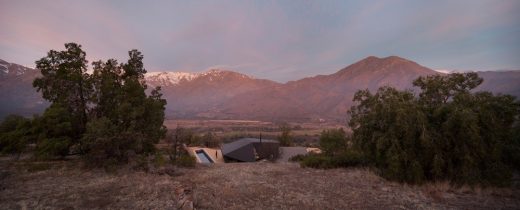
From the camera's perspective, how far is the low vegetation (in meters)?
13.9

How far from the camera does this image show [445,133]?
14227 mm

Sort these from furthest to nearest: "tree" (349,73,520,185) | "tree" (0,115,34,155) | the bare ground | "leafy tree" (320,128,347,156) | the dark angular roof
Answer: the dark angular roof
"leafy tree" (320,128,347,156)
"tree" (0,115,34,155)
"tree" (349,73,520,185)
the bare ground

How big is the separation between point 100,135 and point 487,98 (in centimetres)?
2148

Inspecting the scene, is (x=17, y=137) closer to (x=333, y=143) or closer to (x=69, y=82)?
(x=69, y=82)

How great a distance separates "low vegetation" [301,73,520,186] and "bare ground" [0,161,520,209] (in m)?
0.92

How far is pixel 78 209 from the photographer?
1068 centimetres

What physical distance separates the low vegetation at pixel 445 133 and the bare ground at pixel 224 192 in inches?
36.2

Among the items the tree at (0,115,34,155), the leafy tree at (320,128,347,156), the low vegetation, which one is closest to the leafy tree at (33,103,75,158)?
the tree at (0,115,34,155)

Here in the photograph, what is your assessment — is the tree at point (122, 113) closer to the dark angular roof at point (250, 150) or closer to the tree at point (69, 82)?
the tree at point (69, 82)

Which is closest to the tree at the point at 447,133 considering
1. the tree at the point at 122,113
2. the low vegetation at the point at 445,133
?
the low vegetation at the point at 445,133

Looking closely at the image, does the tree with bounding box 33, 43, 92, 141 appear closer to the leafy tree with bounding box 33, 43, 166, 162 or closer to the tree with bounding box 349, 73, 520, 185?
the leafy tree with bounding box 33, 43, 166, 162

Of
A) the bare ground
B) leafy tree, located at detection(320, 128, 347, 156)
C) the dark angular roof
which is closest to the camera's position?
the bare ground

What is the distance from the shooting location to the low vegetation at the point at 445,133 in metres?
13.9

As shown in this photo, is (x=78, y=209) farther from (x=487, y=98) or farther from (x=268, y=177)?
(x=487, y=98)
